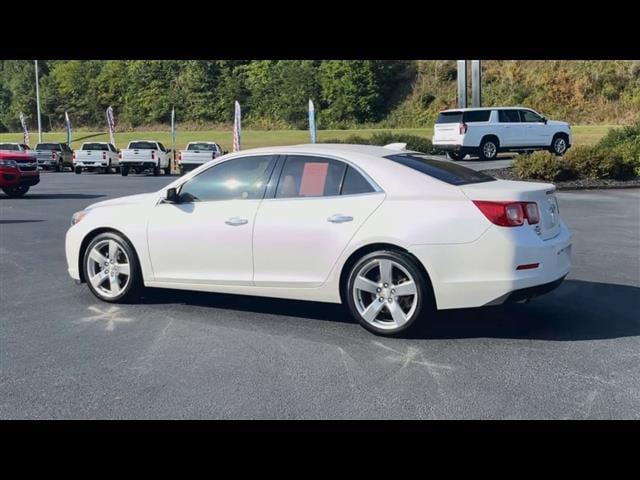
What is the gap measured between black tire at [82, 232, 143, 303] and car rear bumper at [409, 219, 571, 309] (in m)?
2.84

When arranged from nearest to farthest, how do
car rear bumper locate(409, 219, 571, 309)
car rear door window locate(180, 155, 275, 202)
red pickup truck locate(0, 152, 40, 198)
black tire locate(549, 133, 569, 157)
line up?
car rear bumper locate(409, 219, 571, 309) → car rear door window locate(180, 155, 275, 202) → red pickup truck locate(0, 152, 40, 198) → black tire locate(549, 133, 569, 157)

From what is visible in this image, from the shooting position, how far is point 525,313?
7188 mm

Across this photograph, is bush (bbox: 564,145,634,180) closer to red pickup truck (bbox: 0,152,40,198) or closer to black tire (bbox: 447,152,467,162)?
black tire (bbox: 447,152,467,162)

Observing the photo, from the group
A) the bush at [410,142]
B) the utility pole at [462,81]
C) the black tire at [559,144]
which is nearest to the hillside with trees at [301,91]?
the utility pole at [462,81]

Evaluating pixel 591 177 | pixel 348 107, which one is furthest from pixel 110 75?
pixel 591 177

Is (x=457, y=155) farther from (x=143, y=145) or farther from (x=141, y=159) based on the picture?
(x=143, y=145)

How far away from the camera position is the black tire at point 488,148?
30656 millimetres

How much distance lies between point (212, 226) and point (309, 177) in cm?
99

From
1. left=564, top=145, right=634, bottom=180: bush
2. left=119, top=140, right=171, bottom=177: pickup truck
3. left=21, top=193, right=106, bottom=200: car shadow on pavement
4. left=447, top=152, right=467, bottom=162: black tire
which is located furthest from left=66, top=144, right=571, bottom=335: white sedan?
left=119, top=140, right=171, bottom=177: pickup truck

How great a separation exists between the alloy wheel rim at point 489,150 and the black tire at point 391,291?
25.2 metres

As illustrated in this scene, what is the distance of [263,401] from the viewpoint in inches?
191

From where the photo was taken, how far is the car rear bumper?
6047 mm

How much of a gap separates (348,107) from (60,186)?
4390cm

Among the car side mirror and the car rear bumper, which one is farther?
the car side mirror
